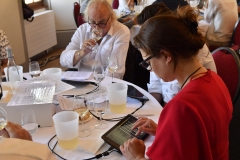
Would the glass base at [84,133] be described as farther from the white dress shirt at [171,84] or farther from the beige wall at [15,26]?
the beige wall at [15,26]

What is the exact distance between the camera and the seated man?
Result: 2.36 m

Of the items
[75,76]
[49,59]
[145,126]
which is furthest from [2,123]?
[49,59]

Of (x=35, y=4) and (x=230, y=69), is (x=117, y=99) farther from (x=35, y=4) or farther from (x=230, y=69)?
(x=35, y=4)

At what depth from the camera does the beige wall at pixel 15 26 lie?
12.8 ft

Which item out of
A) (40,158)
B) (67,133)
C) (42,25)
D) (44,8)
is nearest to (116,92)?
(67,133)

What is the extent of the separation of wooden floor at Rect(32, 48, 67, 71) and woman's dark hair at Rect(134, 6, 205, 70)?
3585 millimetres

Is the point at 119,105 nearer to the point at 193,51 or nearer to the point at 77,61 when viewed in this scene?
the point at 193,51

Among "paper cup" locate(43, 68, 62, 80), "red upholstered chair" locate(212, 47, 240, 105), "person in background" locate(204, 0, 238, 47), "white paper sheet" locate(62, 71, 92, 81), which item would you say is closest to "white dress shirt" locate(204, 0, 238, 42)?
"person in background" locate(204, 0, 238, 47)

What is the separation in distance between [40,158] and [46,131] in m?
0.59

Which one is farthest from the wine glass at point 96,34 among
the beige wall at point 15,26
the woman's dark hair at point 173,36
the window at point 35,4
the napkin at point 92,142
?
the window at point 35,4

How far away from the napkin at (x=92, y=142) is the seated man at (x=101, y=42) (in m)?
1.00

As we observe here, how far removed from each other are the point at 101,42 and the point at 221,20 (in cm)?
208

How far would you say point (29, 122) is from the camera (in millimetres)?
1340

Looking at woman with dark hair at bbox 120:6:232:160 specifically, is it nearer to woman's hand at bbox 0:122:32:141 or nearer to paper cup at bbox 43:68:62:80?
woman's hand at bbox 0:122:32:141
